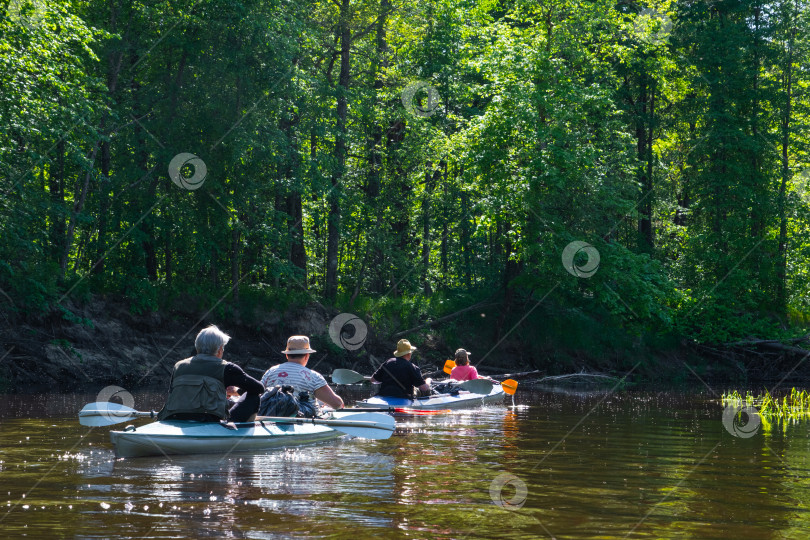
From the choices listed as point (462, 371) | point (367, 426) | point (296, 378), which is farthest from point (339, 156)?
point (367, 426)

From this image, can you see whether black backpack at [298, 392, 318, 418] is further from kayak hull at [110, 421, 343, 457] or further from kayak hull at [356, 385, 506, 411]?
kayak hull at [356, 385, 506, 411]

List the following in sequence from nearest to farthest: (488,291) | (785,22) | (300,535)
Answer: (300,535)
(488,291)
(785,22)

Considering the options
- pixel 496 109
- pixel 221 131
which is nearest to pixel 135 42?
pixel 221 131

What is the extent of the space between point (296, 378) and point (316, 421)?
998mm

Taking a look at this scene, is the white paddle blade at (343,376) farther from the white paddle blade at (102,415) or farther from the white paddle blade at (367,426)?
the white paddle blade at (102,415)

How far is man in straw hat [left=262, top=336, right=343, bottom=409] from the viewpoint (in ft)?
36.6

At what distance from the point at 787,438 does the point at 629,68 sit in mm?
22623

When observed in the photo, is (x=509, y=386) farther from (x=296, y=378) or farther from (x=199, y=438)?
(x=199, y=438)

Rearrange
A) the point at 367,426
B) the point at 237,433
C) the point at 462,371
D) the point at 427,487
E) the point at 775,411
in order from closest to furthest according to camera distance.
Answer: the point at 427,487
the point at 237,433
the point at 367,426
the point at 775,411
the point at 462,371

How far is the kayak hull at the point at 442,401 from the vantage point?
14.4 meters

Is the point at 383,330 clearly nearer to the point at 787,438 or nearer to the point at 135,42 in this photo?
the point at 135,42

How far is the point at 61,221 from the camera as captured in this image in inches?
890

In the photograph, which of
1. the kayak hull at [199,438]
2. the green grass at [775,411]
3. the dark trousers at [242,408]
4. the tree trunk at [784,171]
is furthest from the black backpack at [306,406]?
the tree trunk at [784,171]

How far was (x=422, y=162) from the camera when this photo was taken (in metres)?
30.2
